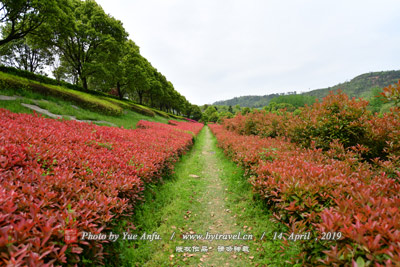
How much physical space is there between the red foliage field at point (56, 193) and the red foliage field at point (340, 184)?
2.73 meters

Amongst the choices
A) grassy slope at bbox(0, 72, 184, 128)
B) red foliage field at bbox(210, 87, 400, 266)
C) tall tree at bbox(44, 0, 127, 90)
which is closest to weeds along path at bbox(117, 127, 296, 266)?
red foliage field at bbox(210, 87, 400, 266)

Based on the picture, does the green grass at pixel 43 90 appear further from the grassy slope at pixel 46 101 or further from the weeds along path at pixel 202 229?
the weeds along path at pixel 202 229

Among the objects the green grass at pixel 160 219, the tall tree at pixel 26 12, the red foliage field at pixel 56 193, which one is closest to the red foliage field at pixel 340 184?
the green grass at pixel 160 219

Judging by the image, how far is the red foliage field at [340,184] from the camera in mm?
1585

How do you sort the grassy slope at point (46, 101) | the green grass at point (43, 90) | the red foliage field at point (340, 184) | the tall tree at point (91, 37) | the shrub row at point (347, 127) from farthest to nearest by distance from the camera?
the tall tree at point (91, 37) < the green grass at point (43, 90) < the grassy slope at point (46, 101) < the shrub row at point (347, 127) < the red foliage field at point (340, 184)

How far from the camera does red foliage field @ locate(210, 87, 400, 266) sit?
62.4 inches

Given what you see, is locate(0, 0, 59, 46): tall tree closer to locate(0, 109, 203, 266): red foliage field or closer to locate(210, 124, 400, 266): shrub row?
locate(0, 109, 203, 266): red foliage field

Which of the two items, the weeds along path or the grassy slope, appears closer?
the weeds along path

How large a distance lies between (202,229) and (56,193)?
3.06m

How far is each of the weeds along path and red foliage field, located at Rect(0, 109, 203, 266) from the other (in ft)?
2.41

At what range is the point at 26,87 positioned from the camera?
8859mm

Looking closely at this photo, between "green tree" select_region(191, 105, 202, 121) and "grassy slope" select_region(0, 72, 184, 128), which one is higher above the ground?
"green tree" select_region(191, 105, 202, 121)

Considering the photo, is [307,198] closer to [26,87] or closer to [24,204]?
[24,204]

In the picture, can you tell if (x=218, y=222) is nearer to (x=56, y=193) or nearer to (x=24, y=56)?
(x=56, y=193)
